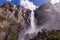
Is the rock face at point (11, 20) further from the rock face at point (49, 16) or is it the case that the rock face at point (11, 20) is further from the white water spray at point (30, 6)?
the rock face at point (49, 16)

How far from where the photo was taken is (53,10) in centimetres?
701

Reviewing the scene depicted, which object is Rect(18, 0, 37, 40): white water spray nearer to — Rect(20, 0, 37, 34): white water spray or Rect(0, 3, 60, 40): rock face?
Rect(20, 0, 37, 34): white water spray

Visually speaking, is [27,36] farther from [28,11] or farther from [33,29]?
[28,11]

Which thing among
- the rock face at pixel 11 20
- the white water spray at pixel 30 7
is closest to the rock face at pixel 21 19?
the rock face at pixel 11 20

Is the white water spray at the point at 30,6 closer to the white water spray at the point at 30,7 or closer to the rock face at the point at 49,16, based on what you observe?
the white water spray at the point at 30,7

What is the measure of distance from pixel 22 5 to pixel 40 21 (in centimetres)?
86

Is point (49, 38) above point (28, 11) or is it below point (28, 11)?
below

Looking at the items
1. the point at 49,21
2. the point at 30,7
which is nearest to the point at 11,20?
the point at 30,7

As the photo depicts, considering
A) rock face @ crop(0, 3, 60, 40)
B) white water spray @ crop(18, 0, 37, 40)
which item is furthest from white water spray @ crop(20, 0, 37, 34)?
rock face @ crop(0, 3, 60, 40)

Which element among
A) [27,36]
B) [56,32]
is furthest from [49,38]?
[27,36]

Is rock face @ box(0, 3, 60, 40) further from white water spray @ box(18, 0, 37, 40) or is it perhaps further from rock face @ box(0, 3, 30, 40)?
white water spray @ box(18, 0, 37, 40)

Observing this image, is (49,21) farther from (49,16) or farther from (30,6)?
(30,6)

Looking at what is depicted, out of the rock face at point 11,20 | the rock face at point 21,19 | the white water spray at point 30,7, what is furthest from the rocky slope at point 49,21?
the rock face at point 11,20

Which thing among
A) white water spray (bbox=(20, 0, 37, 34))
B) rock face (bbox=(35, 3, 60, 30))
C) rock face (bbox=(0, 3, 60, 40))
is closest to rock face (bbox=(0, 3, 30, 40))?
rock face (bbox=(0, 3, 60, 40))
